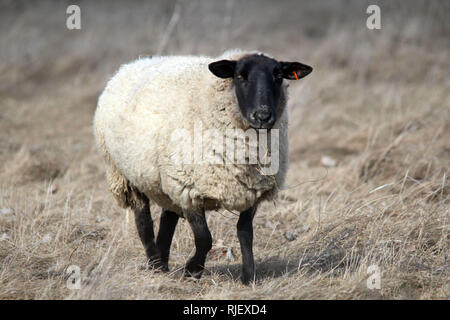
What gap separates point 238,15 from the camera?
16.9 meters

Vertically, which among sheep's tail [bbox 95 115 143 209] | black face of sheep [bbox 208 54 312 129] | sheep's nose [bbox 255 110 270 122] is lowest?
sheep's tail [bbox 95 115 143 209]

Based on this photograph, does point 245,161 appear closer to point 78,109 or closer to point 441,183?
point 441,183

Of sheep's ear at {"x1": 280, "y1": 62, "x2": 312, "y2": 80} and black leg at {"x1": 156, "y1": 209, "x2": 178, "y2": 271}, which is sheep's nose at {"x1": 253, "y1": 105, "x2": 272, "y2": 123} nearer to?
sheep's ear at {"x1": 280, "y1": 62, "x2": 312, "y2": 80}

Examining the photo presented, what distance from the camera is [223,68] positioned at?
415cm

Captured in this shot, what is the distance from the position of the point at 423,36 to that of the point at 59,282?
501 inches

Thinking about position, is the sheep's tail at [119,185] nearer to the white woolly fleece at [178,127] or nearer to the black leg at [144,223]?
the black leg at [144,223]

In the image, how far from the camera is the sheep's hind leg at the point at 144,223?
4836 mm

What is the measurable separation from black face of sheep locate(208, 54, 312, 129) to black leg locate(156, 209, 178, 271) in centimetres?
132

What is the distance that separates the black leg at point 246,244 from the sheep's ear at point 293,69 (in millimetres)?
1097

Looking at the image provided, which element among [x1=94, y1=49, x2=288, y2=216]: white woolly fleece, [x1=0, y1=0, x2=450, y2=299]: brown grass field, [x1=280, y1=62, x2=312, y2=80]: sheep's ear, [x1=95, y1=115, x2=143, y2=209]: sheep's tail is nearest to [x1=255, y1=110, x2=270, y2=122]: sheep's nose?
[x1=94, y1=49, x2=288, y2=216]: white woolly fleece

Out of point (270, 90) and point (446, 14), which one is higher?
point (446, 14)

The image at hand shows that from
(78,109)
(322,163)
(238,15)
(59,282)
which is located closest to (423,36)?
(238,15)

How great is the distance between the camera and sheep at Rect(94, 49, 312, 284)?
4.03 m

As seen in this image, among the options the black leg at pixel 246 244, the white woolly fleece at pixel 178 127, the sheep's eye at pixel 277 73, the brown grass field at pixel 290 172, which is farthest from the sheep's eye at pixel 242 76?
the brown grass field at pixel 290 172
